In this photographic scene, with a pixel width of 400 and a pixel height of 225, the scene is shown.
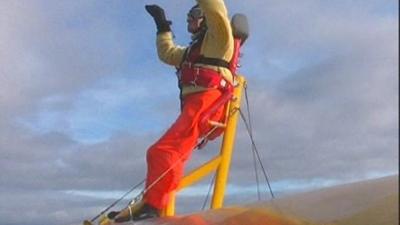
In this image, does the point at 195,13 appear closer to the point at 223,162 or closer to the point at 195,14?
the point at 195,14

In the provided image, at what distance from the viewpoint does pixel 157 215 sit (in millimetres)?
3855

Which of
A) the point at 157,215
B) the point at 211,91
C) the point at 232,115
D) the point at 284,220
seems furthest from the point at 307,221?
the point at 232,115

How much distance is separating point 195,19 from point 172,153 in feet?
3.69

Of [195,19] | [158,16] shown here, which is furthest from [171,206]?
[158,16]

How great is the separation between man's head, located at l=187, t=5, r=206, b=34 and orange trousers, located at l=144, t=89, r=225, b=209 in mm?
647

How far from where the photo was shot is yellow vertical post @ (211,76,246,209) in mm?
4457

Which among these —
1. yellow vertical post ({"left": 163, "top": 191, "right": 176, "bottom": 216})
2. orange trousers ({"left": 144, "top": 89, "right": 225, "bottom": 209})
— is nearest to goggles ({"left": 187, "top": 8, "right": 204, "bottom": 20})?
orange trousers ({"left": 144, "top": 89, "right": 225, "bottom": 209})

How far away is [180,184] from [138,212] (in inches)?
15.1

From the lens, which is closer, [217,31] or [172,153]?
[172,153]

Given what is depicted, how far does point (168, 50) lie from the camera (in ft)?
15.2

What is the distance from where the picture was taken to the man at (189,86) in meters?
3.87

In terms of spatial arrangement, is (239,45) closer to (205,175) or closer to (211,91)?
(211,91)

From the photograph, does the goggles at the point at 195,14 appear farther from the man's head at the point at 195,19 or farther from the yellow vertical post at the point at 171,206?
the yellow vertical post at the point at 171,206

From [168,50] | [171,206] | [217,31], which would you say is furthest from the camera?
[168,50]
